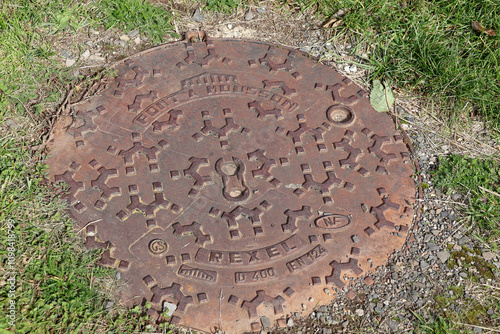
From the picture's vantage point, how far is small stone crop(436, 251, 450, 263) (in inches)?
112

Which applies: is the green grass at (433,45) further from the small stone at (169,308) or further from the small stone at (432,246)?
the small stone at (169,308)

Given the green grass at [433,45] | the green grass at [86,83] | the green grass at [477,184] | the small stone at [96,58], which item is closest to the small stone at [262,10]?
the green grass at [86,83]

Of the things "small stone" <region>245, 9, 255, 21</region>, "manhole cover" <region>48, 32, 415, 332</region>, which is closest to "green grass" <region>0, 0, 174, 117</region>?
"manhole cover" <region>48, 32, 415, 332</region>

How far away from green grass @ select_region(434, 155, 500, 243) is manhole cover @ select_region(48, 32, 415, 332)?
0.27 m

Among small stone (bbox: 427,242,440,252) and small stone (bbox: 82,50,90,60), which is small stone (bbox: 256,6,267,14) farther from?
small stone (bbox: 427,242,440,252)

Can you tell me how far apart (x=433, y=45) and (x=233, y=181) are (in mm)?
1932

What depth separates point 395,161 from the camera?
3201 millimetres

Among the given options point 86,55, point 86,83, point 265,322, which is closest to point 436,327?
point 265,322

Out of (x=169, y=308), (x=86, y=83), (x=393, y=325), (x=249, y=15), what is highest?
(x=249, y=15)

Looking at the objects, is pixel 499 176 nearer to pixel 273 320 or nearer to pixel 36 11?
pixel 273 320

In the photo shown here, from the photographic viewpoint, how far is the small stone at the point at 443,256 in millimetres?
2846

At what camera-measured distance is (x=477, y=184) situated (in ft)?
10.3

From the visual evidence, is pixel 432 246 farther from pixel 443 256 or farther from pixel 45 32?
pixel 45 32

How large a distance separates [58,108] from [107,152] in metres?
0.58
